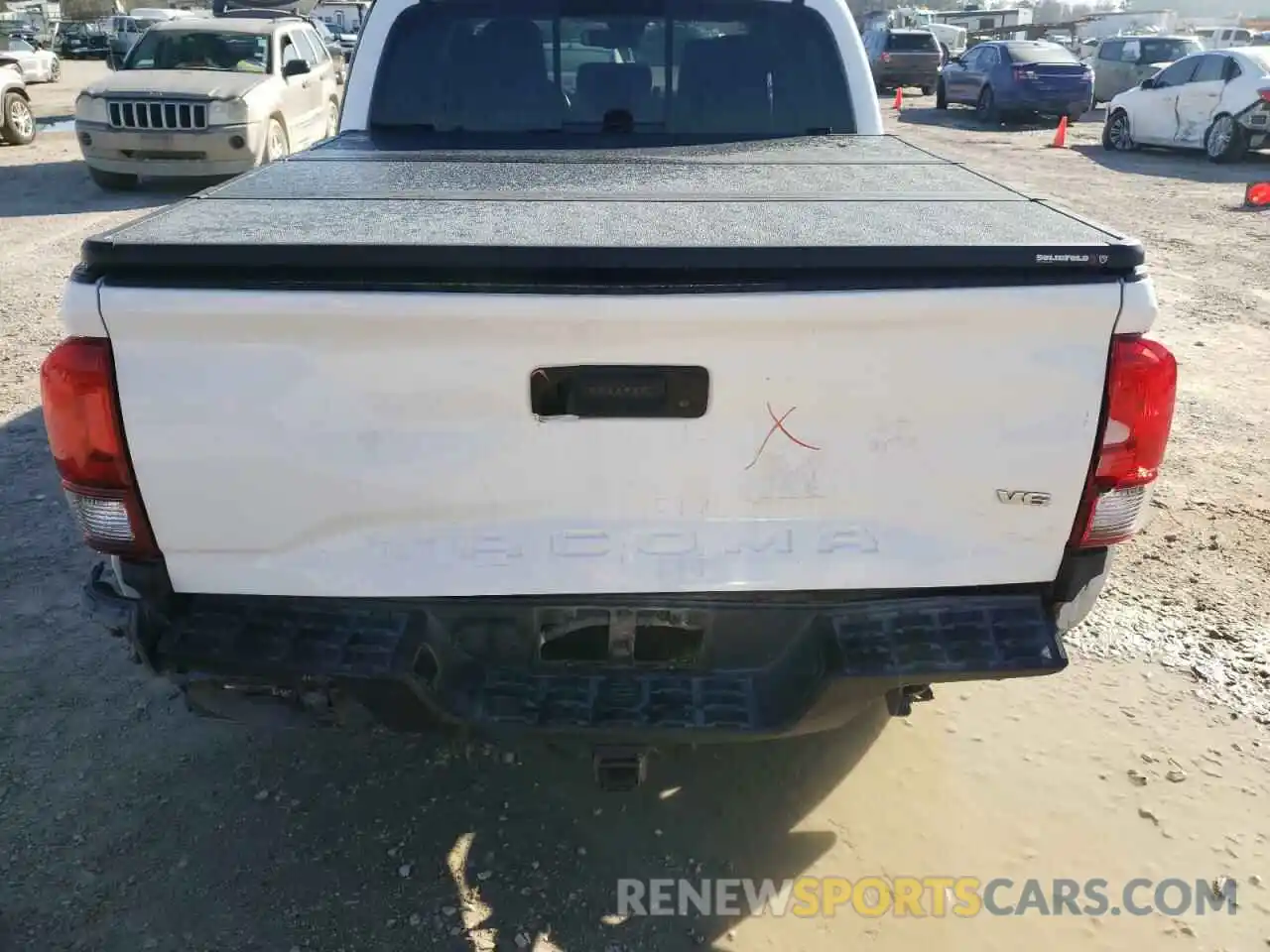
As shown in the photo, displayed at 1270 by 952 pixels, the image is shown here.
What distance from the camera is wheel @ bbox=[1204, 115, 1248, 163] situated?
50.1 feet

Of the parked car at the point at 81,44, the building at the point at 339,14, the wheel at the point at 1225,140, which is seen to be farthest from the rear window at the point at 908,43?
the parked car at the point at 81,44

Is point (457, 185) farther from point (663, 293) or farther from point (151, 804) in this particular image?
point (151, 804)

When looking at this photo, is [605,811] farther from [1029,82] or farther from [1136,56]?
[1136,56]

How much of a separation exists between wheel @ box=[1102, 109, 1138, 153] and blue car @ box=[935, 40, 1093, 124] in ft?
12.4

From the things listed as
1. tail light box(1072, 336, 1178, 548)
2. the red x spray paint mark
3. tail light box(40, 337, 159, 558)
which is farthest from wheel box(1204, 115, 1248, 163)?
tail light box(40, 337, 159, 558)

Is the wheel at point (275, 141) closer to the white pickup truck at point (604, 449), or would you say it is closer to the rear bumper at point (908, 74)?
the white pickup truck at point (604, 449)

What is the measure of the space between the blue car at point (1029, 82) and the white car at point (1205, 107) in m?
3.88

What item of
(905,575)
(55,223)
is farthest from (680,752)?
(55,223)

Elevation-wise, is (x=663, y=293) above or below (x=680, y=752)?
above

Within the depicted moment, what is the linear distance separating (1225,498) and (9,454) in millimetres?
5923

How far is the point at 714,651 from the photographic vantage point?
7.59 feet

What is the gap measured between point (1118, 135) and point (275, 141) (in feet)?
45.6

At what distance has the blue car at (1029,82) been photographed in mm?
21000

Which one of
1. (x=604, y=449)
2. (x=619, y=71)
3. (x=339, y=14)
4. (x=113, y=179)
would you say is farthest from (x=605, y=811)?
(x=339, y=14)
